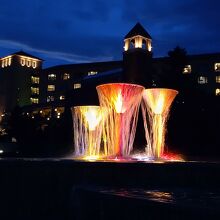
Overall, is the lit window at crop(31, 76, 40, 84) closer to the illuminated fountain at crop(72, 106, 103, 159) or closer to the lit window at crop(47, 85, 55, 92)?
the lit window at crop(47, 85, 55, 92)

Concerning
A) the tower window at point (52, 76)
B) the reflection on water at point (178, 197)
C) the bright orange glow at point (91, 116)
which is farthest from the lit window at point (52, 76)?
the reflection on water at point (178, 197)

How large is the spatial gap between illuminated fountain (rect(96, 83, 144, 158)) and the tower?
57.7 ft

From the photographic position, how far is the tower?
40.7 metres

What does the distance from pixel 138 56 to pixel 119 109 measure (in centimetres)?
1910

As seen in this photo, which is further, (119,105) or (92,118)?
(92,118)

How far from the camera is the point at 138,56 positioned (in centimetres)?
4159

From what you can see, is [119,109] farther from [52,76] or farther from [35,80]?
[35,80]

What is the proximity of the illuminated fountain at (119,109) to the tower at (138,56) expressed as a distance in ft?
57.7

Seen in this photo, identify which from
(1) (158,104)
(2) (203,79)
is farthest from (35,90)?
(1) (158,104)

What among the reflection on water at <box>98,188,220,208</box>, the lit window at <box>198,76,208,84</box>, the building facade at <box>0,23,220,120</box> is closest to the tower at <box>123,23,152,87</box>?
the building facade at <box>0,23,220,120</box>

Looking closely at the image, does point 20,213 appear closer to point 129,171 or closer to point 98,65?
point 129,171

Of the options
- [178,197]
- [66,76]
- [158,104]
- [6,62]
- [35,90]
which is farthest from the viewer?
[35,90]

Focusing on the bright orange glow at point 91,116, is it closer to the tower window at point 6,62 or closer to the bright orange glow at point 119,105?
the bright orange glow at point 119,105

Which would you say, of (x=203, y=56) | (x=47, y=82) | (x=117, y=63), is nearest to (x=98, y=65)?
(x=117, y=63)
